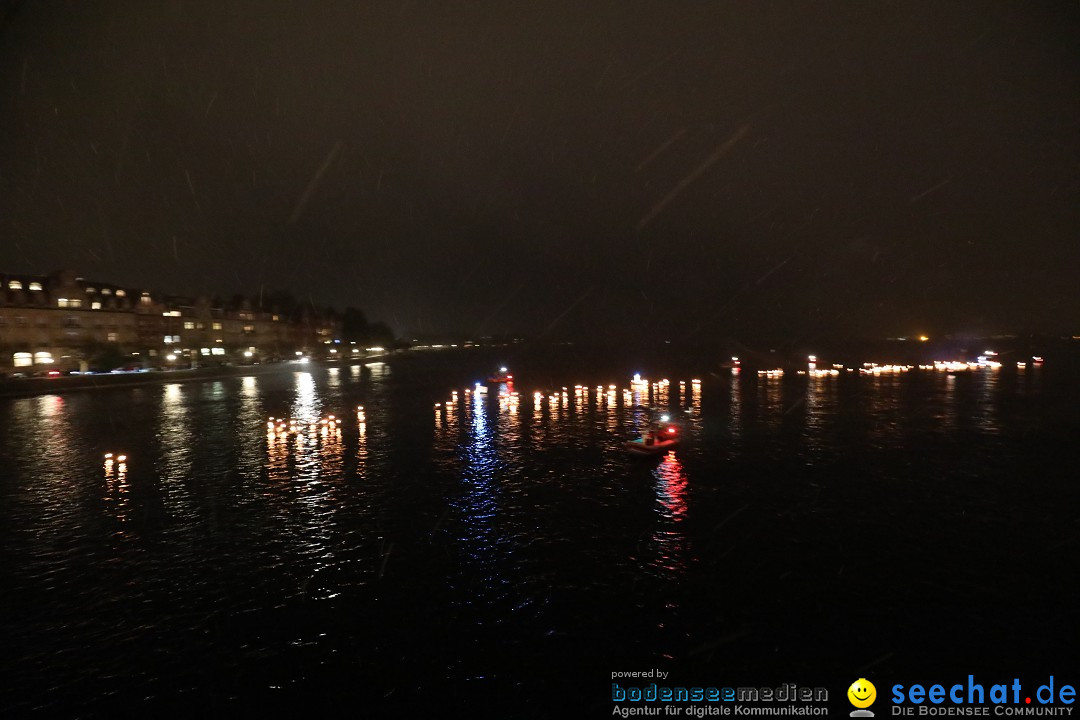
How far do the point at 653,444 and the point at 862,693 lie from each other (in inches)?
949

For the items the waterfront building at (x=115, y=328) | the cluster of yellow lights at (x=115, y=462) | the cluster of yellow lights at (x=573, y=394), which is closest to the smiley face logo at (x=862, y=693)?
the cluster of yellow lights at (x=115, y=462)

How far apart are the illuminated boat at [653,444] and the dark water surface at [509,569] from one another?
1.66 metres

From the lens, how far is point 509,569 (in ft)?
63.1

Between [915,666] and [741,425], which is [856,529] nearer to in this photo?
[915,666]

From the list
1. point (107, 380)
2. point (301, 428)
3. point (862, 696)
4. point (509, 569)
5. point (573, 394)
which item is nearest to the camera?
point (862, 696)

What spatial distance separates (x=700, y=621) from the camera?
1561 centimetres

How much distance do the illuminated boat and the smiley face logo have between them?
22666mm

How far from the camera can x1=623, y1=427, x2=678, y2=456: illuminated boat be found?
1410 inches

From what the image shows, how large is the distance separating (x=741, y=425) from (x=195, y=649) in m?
45.1

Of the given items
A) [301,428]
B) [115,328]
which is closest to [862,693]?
[301,428]

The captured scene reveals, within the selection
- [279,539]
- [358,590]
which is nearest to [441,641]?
[358,590]

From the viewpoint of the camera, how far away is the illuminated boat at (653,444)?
3581 cm

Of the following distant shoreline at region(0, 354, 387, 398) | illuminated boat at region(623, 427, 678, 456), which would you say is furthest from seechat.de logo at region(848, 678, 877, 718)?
distant shoreline at region(0, 354, 387, 398)

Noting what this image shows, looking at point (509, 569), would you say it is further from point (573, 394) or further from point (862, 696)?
point (573, 394)
